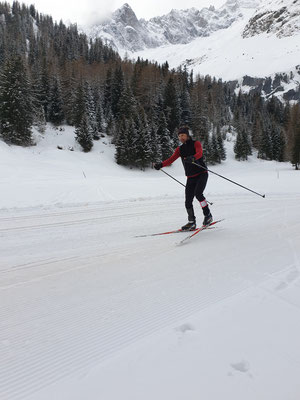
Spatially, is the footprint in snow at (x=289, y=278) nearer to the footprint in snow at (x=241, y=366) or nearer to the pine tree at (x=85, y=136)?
the footprint in snow at (x=241, y=366)

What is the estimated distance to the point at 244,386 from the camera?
5.36 feet

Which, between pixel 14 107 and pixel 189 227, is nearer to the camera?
pixel 189 227

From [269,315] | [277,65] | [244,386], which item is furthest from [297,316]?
[277,65]

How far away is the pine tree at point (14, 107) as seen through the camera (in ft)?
102

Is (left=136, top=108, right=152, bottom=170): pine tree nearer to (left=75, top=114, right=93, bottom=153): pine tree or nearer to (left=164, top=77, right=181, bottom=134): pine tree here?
(left=75, top=114, right=93, bottom=153): pine tree

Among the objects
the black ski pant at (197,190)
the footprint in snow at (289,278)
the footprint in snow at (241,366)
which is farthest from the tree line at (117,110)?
the footprint in snow at (241,366)

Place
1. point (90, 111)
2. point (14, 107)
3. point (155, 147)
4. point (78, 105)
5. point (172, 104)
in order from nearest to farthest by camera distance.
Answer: point (14, 107), point (155, 147), point (78, 105), point (90, 111), point (172, 104)

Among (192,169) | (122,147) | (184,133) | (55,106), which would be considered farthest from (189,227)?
(55,106)

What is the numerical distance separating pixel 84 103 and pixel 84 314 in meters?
44.8

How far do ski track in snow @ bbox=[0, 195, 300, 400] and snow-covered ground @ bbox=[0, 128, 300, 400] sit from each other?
13mm

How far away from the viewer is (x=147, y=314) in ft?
8.18

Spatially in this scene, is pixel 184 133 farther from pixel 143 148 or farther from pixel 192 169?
pixel 143 148

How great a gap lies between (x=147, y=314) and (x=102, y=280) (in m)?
0.98

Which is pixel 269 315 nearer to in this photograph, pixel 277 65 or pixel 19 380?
pixel 19 380
